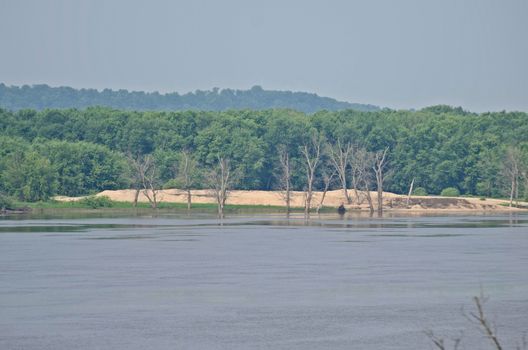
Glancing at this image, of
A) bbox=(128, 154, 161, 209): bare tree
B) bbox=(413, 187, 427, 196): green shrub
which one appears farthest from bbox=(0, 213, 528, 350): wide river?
bbox=(413, 187, 427, 196): green shrub

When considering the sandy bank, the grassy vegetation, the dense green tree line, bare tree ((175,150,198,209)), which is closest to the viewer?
the grassy vegetation

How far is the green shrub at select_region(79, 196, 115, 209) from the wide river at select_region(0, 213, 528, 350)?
159 ft

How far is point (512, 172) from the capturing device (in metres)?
115

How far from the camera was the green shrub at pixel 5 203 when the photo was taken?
337 feet

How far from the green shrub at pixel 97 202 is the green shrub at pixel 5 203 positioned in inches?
382

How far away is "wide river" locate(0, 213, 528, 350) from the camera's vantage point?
1043 inches

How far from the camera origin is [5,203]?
103312 millimetres

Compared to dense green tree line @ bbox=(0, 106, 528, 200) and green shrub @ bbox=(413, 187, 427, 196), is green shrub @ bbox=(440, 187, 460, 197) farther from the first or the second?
dense green tree line @ bbox=(0, 106, 528, 200)

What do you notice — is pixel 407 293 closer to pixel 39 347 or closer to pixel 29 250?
pixel 39 347

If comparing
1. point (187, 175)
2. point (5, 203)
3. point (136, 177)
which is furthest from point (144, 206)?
point (5, 203)

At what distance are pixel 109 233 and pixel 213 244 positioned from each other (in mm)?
11839

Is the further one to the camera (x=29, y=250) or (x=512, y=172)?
(x=512, y=172)

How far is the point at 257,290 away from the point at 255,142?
102 m

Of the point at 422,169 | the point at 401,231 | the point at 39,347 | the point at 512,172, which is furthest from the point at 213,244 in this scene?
the point at 422,169
